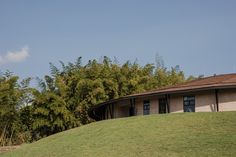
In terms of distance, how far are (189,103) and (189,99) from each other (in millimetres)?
242

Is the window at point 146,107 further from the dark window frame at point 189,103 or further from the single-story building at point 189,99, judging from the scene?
the dark window frame at point 189,103

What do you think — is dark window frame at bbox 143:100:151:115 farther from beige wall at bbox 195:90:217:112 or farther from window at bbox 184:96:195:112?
beige wall at bbox 195:90:217:112

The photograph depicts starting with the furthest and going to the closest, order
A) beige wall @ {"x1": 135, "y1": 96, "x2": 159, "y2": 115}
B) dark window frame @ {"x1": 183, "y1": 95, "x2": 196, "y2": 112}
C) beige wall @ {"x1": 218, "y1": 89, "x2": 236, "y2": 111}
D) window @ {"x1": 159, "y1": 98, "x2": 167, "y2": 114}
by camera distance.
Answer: beige wall @ {"x1": 135, "y1": 96, "x2": 159, "y2": 115} → window @ {"x1": 159, "y1": 98, "x2": 167, "y2": 114} → dark window frame @ {"x1": 183, "y1": 95, "x2": 196, "y2": 112} → beige wall @ {"x1": 218, "y1": 89, "x2": 236, "y2": 111}

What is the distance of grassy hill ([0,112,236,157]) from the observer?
56.1 ft

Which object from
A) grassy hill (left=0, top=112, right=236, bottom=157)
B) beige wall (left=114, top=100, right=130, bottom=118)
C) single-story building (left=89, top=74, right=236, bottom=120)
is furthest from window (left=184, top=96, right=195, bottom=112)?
beige wall (left=114, top=100, right=130, bottom=118)

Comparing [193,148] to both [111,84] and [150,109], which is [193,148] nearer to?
[150,109]

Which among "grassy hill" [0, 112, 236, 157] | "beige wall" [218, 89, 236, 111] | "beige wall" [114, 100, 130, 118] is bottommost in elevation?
"grassy hill" [0, 112, 236, 157]

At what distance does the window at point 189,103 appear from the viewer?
87.7ft

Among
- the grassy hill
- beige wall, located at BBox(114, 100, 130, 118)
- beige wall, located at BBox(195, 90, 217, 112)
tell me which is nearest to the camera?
the grassy hill

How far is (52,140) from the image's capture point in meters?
24.2

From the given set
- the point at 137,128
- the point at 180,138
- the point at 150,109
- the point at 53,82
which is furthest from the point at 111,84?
the point at 180,138

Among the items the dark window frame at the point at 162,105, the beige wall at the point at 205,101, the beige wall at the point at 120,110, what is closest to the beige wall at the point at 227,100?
the beige wall at the point at 205,101

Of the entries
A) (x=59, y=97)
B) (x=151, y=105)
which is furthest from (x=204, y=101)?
(x=59, y=97)

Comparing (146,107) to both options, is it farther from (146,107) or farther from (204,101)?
(204,101)
